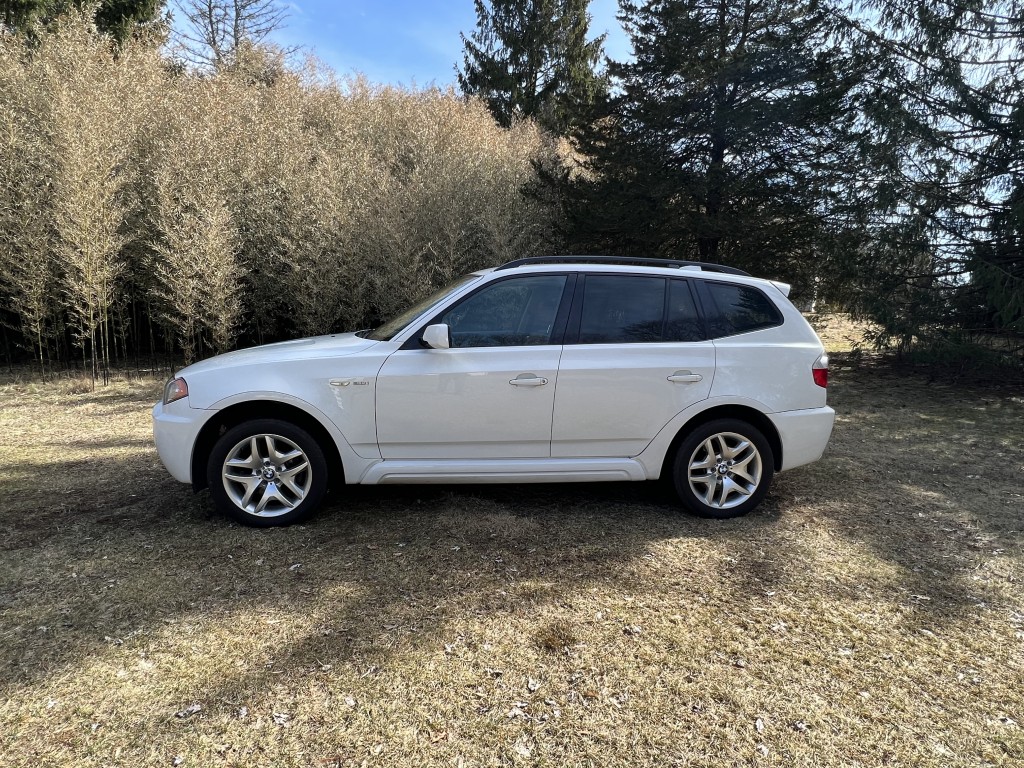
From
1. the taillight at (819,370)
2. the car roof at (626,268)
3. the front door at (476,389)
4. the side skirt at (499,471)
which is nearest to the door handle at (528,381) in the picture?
the front door at (476,389)

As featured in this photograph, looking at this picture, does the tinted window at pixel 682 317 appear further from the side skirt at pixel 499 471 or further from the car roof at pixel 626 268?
the side skirt at pixel 499 471

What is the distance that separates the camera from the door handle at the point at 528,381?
3441 mm

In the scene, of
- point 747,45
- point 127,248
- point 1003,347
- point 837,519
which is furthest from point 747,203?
point 127,248

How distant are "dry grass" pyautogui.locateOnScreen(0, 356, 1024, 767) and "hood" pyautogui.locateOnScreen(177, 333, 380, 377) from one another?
96cm

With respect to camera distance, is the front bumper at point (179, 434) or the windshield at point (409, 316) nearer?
the front bumper at point (179, 434)

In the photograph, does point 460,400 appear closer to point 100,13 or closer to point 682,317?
point 682,317

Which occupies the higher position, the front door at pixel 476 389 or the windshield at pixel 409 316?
the windshield at pixel 409 316

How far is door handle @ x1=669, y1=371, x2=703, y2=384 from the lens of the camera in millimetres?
3564

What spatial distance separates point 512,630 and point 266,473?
1795 millimetres

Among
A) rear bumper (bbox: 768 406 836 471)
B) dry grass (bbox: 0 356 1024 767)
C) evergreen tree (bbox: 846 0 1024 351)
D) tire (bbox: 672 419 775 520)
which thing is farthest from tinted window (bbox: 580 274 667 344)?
evergreen tree (bbox: 846 0 1024 351)

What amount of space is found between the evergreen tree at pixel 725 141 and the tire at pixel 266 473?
27.8ft

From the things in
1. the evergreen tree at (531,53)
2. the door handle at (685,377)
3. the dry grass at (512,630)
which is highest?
the evergreen tree at (531,53)

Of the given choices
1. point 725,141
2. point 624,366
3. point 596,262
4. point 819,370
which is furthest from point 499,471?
point 725,141

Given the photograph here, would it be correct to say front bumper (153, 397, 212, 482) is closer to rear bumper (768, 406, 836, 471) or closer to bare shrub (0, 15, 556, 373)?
rear bumper (768, 406, 836, 471)
